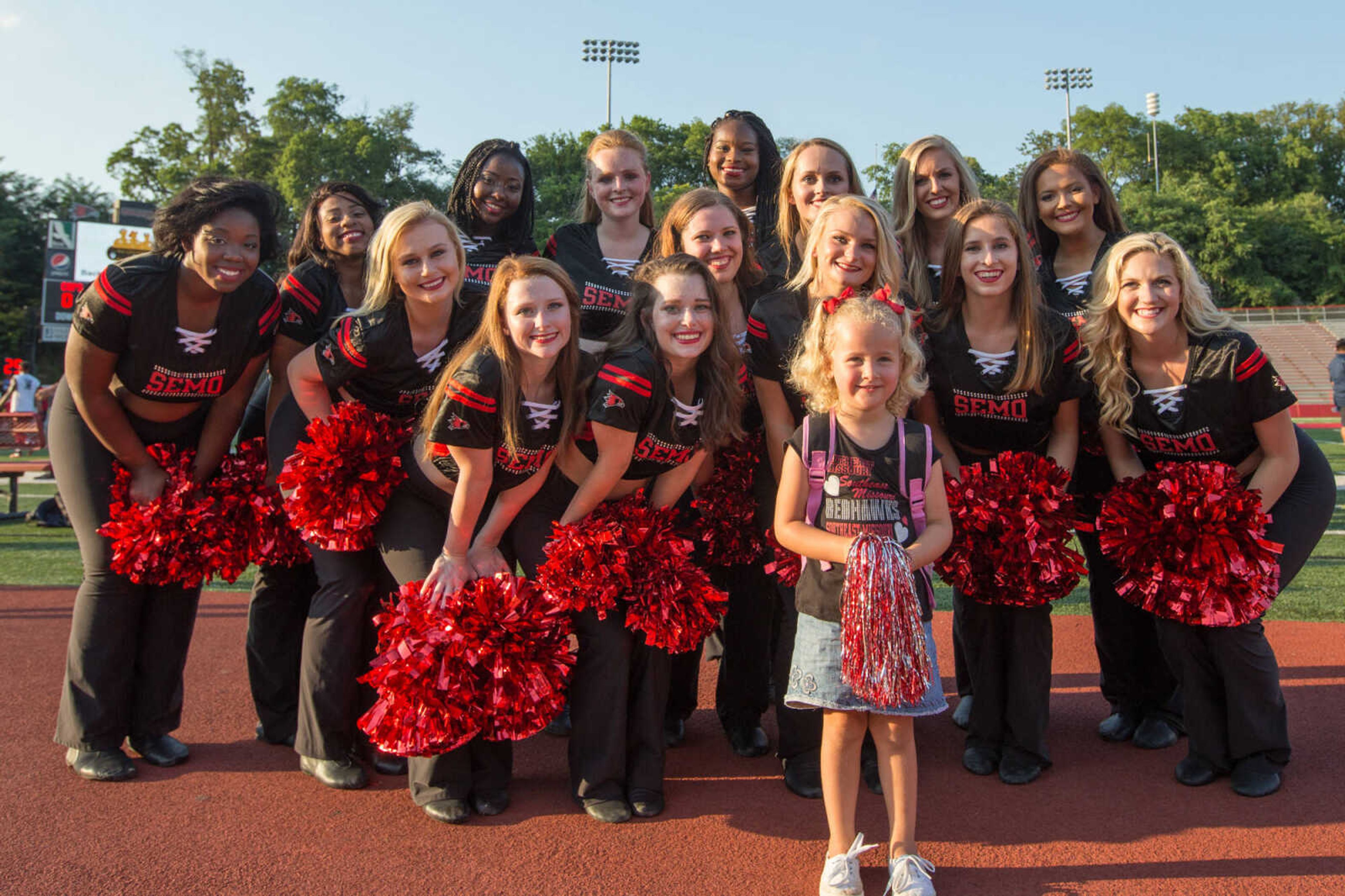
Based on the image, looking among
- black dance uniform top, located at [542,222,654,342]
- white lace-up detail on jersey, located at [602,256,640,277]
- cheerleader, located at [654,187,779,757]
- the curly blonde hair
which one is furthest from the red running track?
white lace-up detail on jersey, located at [602,256,640,277]

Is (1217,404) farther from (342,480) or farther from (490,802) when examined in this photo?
(342,480)

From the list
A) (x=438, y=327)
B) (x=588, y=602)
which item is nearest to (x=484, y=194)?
(x=438, y=327)

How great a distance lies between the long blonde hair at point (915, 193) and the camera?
14.0ft

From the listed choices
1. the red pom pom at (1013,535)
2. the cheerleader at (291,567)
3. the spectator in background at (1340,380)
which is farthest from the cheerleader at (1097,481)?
the spectator in background at (1340,380)

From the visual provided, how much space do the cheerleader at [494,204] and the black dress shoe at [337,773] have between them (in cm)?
205

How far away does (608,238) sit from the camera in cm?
434

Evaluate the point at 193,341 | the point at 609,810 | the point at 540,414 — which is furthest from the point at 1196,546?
the point at 193,341

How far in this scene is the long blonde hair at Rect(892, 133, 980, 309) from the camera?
4258 millimetres

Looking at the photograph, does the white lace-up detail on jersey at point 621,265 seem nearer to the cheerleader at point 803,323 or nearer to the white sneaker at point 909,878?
the cheerleader at point 803,323

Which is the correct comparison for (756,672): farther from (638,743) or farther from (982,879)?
(982,879)

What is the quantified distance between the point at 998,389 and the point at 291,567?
8.89 feet

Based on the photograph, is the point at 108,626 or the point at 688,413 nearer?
the point at 688,413

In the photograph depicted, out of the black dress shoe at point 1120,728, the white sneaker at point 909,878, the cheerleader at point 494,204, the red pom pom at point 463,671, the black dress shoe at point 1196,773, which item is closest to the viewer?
the white sneaker at point 909,878

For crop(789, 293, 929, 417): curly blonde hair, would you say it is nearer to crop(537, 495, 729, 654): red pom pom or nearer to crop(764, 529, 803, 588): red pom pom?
crop(764, 529, 803, 588): red pom pom
